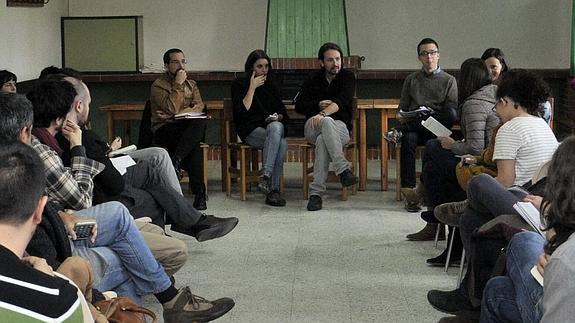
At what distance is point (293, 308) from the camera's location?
15.0 ft

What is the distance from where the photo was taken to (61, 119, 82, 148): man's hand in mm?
4277

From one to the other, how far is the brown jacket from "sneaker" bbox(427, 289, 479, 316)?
12.2 ft

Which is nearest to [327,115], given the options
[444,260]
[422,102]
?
[422,102]

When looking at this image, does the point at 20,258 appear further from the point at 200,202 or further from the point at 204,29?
the point at 204,29

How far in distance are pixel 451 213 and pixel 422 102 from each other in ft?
7.98

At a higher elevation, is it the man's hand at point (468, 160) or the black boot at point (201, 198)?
the man's hand at point (468, 160)

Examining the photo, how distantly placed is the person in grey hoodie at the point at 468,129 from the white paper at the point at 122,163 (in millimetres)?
1835

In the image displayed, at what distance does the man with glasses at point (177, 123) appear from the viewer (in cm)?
739

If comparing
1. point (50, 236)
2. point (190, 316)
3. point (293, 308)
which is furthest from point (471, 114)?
point (50, 236)

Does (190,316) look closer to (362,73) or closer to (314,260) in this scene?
(314,260)

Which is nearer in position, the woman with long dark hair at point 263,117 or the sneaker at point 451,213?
the sneaker at point 451,213

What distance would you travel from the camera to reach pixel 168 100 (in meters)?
7.47

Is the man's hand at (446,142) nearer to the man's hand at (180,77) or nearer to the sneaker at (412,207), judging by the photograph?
the sneaker at (412,207)

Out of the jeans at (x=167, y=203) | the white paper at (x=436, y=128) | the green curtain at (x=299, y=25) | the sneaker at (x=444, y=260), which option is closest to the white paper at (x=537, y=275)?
the sneaker at (x=444, y=260)
